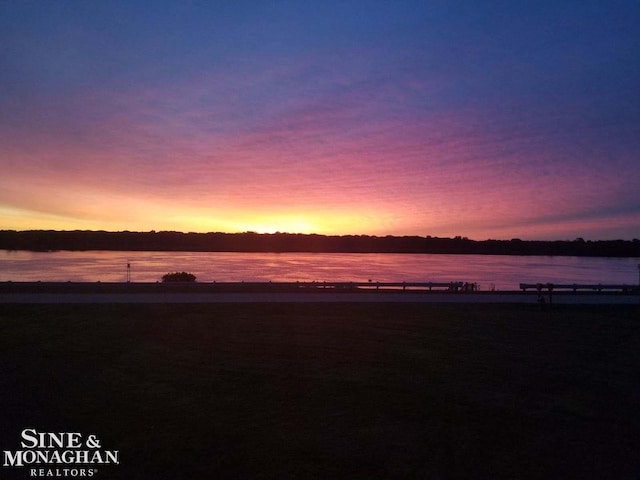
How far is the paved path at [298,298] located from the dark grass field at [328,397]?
4.40m

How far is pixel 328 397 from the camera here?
7.43 m

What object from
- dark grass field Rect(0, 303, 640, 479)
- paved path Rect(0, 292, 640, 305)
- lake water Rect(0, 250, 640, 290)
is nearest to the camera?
dark grass field Rect(0, 303, 640, 479)

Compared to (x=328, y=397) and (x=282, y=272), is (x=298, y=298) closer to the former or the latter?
(x=328, y=397)

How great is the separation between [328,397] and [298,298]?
1230 cm

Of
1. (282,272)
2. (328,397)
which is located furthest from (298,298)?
(282,272)

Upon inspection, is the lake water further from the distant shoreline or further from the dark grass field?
the dark grass field

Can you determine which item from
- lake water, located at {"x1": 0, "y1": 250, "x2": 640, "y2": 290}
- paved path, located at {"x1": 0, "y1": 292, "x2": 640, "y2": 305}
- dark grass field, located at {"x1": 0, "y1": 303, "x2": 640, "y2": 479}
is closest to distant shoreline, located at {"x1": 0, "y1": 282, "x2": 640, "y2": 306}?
paved path, located at {"x1": 0, "y1": 292, "x2": 640, "y2": 305}

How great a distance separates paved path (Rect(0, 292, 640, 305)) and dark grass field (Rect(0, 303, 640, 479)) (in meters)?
4.40

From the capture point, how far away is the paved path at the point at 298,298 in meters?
17.9

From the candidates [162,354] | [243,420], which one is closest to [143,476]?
[243,420]

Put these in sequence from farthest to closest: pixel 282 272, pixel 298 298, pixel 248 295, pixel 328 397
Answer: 1. pixel 282 272
2. pixel 248 295
3. pixel 298 298
4. pixel 328 397

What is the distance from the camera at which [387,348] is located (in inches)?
425

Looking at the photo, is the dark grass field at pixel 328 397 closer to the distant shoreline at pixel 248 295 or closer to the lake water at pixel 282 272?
the distant shoreline at pixel 248 295

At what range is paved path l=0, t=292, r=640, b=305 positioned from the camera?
17.9 m
